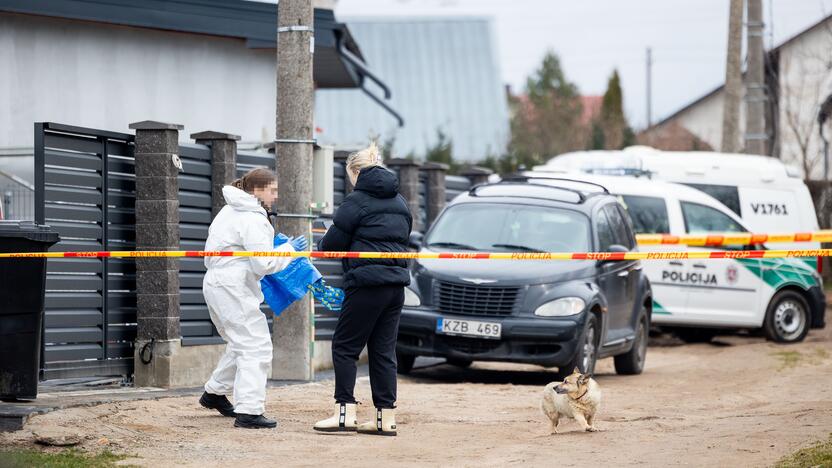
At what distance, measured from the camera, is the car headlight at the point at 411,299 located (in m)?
13.2

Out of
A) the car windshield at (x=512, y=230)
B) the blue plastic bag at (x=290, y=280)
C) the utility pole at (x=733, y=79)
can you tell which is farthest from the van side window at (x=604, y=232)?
the utility pole at (x=733, y=79)

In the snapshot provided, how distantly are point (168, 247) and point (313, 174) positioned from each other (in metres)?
1.67

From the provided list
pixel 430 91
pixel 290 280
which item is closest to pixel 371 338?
pixel 290 280

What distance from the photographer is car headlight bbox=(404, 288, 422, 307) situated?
13211 mm

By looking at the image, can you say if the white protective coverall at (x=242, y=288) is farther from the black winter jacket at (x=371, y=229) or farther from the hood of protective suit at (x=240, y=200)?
the black winter jacket at (x=371, y=229)

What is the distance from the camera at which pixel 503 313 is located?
12883 mm

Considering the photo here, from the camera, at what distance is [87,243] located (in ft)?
36.7

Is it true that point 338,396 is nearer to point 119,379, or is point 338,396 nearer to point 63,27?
point 119,379

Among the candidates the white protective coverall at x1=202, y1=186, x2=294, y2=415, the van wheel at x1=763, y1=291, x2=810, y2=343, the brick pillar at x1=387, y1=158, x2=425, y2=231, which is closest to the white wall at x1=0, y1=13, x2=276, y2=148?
the brick pillar at x1=387, y1=158, x2=425, y2=231

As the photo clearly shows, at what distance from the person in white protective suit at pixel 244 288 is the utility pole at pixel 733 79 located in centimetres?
1871

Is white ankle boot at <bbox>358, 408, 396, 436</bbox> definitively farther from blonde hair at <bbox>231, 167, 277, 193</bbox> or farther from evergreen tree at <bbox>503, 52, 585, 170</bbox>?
evergreen tree at <bbox>503, 52, 585, 170</bbox>

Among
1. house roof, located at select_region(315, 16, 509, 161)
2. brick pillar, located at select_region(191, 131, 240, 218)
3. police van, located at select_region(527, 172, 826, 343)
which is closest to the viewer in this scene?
brick pillar, located at select_region(191, 131, 240, 218)

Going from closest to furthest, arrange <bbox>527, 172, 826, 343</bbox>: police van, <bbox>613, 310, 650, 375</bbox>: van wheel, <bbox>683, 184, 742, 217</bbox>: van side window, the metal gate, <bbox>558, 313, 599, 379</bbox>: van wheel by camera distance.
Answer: the metal gate < <bbox>558, 313, 599, 379</bbox>: van wheel < <bbox>613, 310, 650, 375</bbox>: van wheel < <bbox>527, 172, 826, 343</bbox>: police van < <bbox>683, 184, 742, 217</bbox>: van side window

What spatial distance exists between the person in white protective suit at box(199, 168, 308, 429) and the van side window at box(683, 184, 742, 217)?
12529 mm
